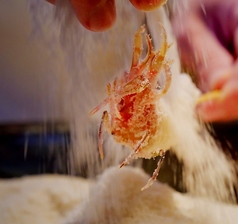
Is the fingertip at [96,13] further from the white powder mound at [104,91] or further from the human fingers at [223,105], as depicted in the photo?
the human fingers at [223,105]

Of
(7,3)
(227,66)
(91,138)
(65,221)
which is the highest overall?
(7,3)

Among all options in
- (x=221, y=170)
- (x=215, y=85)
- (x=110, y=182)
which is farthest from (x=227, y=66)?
(x=110, y=182)

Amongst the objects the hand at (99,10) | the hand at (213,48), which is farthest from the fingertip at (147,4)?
the hand at (213,48)

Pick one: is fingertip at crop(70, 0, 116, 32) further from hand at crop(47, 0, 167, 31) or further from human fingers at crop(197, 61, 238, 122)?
human fingers at crop(197, 61, 238, 122)

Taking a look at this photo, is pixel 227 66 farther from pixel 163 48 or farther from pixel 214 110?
pixel 163 48

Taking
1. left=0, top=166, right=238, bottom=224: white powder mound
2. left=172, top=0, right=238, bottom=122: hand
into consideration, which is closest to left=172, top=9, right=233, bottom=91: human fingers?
left=172, top=0, right=238, bottom=122: hand
